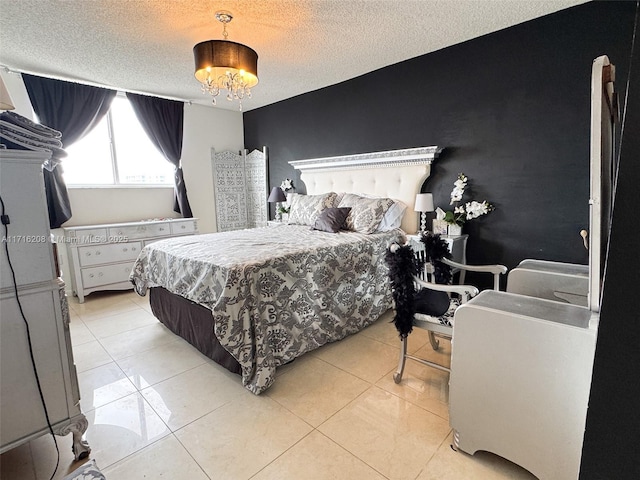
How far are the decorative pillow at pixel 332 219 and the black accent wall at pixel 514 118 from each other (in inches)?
37.4

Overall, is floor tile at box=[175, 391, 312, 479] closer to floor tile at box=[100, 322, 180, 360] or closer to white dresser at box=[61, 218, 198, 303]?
floor tile at box=[100, 322, 180, 360]

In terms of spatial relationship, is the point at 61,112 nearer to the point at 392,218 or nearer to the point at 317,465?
the point at 392,218

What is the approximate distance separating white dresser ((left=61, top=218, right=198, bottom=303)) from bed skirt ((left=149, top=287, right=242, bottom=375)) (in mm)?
1341

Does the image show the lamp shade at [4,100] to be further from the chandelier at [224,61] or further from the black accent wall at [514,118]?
the black accent wall at [514,118]

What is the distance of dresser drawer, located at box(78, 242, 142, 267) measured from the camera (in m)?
3.75

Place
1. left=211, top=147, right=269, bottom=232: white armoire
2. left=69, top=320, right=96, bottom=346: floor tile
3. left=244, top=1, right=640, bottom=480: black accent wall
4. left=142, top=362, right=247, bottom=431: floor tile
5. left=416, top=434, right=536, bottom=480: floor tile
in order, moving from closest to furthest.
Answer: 1. left=416, top=434, right=536, bottom=480: floor tile
2. left=142, top=362, right=247, bottom=431: floor tile
3. left=244, top=1, right=640, bottom=480: black accent wall
4. left=69, top=320, right=96, bottom=346: floor tile
5. left=211, top=147, right=269, bottom=232: white armoire

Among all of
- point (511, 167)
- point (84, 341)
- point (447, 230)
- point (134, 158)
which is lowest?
point (84, 341)

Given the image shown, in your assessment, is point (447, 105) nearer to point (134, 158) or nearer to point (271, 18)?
point (271, 18)

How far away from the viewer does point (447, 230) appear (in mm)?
3145

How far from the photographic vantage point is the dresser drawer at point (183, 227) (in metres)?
4.47

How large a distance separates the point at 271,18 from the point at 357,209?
1891 mm

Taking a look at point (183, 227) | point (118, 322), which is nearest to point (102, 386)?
point (118, 322)

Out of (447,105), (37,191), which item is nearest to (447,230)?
(447,105)

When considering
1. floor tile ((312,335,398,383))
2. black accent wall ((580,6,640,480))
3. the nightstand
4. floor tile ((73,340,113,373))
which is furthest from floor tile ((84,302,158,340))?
black accent wall ((580,6,640,480))
